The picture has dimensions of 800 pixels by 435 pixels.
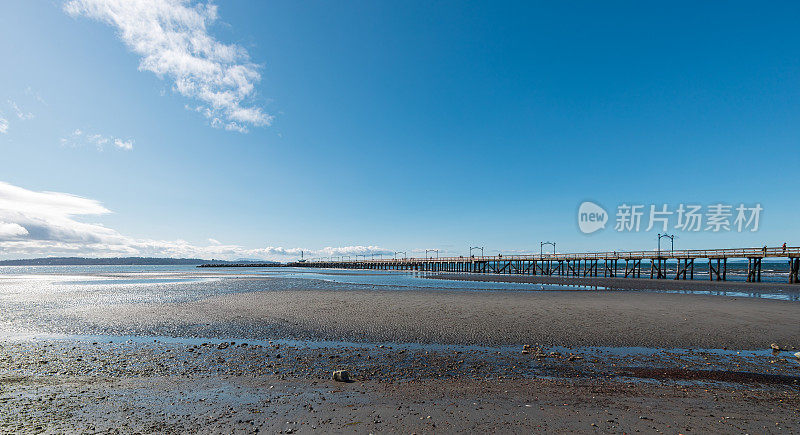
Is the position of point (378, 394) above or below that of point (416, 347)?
above

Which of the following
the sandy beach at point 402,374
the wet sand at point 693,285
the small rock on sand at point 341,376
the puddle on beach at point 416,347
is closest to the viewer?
the sandy beach at point 402,374

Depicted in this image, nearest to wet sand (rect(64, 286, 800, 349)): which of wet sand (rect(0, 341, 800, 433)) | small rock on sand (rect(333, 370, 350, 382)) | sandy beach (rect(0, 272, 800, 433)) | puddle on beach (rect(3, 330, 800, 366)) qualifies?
sandy beach (rect(0, 272, 800, 433))

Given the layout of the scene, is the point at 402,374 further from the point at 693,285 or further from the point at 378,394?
the point at 693,285

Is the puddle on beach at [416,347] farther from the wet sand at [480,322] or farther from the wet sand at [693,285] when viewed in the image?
the wet sand at [693,285]

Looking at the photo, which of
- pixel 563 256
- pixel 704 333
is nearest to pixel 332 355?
pixel 704 333

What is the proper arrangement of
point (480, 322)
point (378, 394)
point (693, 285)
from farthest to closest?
point (693, 285) < point (480, 322) < point (378, 394)

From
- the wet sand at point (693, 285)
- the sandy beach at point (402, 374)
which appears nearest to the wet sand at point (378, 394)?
the sandy beach at point (402, 374)

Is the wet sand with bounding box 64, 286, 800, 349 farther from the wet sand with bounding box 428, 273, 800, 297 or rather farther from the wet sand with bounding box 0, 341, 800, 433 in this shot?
the wet sand with bounding box 428, 273, 800, 297

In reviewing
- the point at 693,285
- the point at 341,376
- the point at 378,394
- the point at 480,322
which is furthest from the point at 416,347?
the point at 693,285

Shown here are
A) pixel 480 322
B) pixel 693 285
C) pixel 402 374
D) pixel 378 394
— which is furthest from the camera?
pixel 693 285

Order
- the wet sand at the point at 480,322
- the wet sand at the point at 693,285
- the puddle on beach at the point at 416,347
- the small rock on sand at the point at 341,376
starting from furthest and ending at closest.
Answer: the wet sand at the point at 693,285 < the wet sand at the point at 480,322 < the puddle on beach at the point at 416,347 < the small rock on sand at the point at 341,376

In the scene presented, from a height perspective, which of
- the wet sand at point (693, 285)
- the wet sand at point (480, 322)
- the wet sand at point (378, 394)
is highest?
the wet sand at point (378, 394)

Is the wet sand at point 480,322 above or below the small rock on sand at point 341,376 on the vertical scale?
below

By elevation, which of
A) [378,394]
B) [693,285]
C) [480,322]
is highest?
[378,394]
